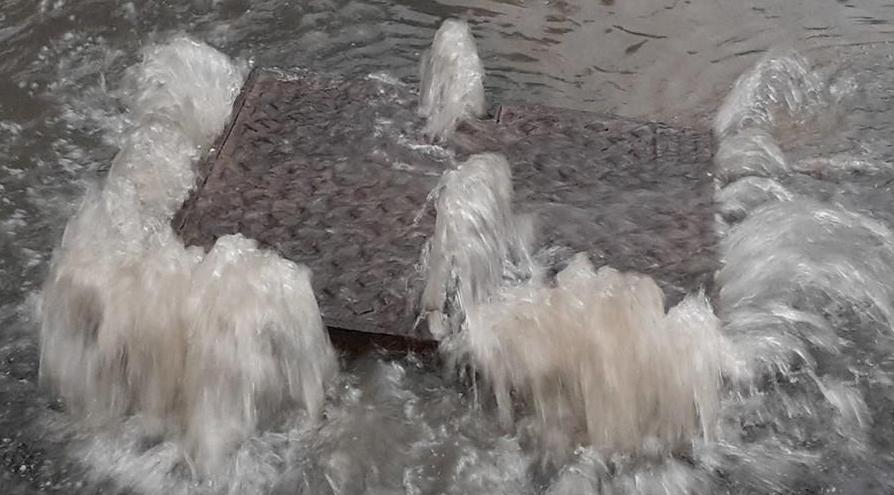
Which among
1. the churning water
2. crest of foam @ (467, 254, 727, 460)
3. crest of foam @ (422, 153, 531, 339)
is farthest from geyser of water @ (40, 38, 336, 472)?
crest of foam @ (467, 254, 727, 460)

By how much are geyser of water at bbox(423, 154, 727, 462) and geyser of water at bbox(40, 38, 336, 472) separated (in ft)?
1.42

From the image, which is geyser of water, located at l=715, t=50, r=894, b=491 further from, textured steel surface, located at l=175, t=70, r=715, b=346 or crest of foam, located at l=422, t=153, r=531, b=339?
crest of foam, located at l=422, t=153, r=531, b=339

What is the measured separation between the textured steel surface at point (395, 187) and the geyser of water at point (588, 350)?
0.15 m

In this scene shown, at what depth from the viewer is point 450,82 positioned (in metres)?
4.02

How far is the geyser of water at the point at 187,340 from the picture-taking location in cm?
273

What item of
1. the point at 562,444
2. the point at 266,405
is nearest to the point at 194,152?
the point at 266,405

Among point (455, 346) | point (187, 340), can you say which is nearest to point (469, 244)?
point (455, 346)

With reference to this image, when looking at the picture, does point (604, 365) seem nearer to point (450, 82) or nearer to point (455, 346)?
point (455, 346)

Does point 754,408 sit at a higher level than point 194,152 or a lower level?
lower

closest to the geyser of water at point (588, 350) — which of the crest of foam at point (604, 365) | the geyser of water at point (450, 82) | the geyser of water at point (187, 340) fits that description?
the crest of foam at point (604, 365)

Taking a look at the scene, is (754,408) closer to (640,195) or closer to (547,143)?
(640,195)

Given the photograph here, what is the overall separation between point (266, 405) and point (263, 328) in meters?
0.21

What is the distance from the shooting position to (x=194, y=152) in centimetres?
377

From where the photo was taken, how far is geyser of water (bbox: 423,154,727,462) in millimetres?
2713
